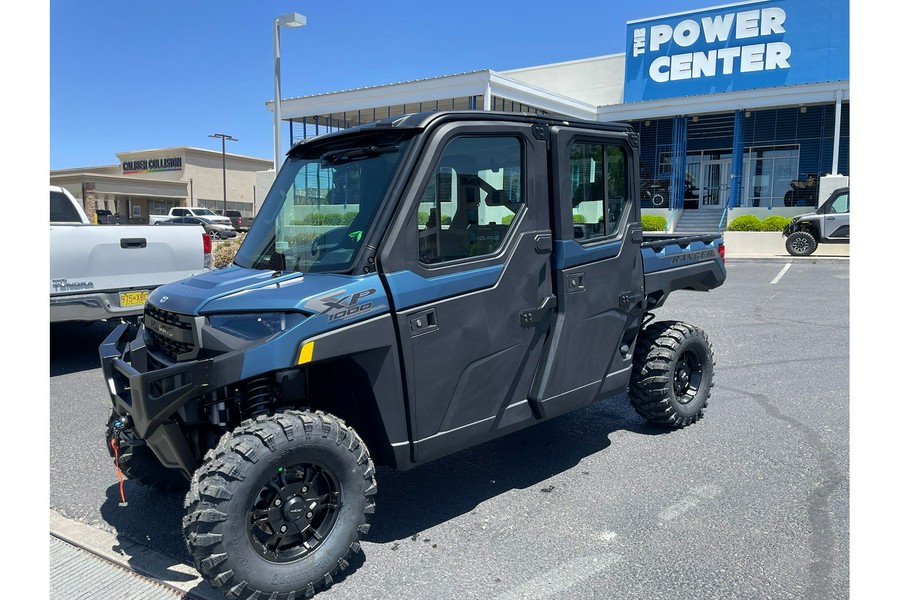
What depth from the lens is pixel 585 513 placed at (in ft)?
13.3

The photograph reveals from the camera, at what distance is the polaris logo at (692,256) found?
541 cm

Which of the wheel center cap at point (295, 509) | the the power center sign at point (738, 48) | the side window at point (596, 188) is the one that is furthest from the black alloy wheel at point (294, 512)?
the the power center sign at point (738, 48)

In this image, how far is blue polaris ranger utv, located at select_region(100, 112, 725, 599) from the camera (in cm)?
312

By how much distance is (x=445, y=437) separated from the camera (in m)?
3.71

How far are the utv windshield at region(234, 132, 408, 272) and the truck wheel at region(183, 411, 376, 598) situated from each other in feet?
2.94

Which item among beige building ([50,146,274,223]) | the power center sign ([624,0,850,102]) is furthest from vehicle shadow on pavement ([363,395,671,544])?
beige building ([50,146,274,223])

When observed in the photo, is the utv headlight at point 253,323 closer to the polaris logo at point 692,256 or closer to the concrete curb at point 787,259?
the polaris logo at point 692,256

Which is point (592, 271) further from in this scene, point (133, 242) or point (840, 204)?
point (840, 204)

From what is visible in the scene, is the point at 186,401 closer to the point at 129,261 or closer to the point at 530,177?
the point at 530,177

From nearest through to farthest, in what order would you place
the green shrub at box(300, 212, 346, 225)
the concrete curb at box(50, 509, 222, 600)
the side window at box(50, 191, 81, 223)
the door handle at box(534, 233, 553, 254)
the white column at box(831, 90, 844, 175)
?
the concrete curb at box(50, 509, 222, 600), the green shrub at box(300, 212, 346, 225), the door handle at box(534, 233, 553, 254), the side window at box(50, 191, 81, 223), the white column at box(831, 90, 844, 175)

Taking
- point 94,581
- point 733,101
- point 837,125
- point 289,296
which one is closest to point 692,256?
point 289,296

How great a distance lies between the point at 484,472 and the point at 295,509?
178 centimetres

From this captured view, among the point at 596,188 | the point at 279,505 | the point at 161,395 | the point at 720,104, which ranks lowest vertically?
the point at 279,505

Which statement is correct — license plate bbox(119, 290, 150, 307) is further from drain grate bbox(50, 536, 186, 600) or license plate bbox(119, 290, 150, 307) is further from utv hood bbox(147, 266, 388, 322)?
utv hood bbox(147, 266, 388, 322)
